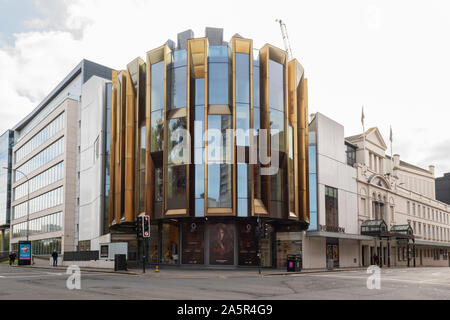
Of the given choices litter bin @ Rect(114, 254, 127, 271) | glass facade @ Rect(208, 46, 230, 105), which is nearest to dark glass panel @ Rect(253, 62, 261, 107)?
glass facade @ Rect(208, 46, 230, 105)

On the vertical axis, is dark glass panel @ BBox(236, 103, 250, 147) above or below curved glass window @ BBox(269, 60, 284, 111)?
below

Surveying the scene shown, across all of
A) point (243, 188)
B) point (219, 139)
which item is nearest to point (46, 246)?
point (219, 139)

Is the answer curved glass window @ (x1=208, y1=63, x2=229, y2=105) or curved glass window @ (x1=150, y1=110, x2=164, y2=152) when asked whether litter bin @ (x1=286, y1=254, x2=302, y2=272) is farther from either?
curved glass window @ (x1=150, y1=110, x2=164, y2=152)

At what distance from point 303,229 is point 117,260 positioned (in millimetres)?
18297

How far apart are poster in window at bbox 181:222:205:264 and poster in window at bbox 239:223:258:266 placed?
10.8 ft

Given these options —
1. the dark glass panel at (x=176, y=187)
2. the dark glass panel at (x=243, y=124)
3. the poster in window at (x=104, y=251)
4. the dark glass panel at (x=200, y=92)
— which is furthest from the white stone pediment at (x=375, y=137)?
the poster in window at (x=104, y=251)

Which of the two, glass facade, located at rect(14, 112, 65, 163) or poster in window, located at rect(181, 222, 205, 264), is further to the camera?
glass facade, located at rect(14, 112, 65, 163)

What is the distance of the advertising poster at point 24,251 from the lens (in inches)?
2062

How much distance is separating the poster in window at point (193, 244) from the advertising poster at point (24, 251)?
21581 millimetres

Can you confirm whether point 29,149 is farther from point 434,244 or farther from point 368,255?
point 434,244

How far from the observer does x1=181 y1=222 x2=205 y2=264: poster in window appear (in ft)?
133

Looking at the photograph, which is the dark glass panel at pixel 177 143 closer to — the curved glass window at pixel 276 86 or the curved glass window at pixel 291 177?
the curved glass window at pixel 276 86

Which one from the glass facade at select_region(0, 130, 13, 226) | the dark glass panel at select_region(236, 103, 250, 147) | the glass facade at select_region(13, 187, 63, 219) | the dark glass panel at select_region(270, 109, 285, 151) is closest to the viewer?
the dark glass panel at select_region(236, 103, 250, 147)

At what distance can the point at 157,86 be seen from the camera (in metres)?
40.8
